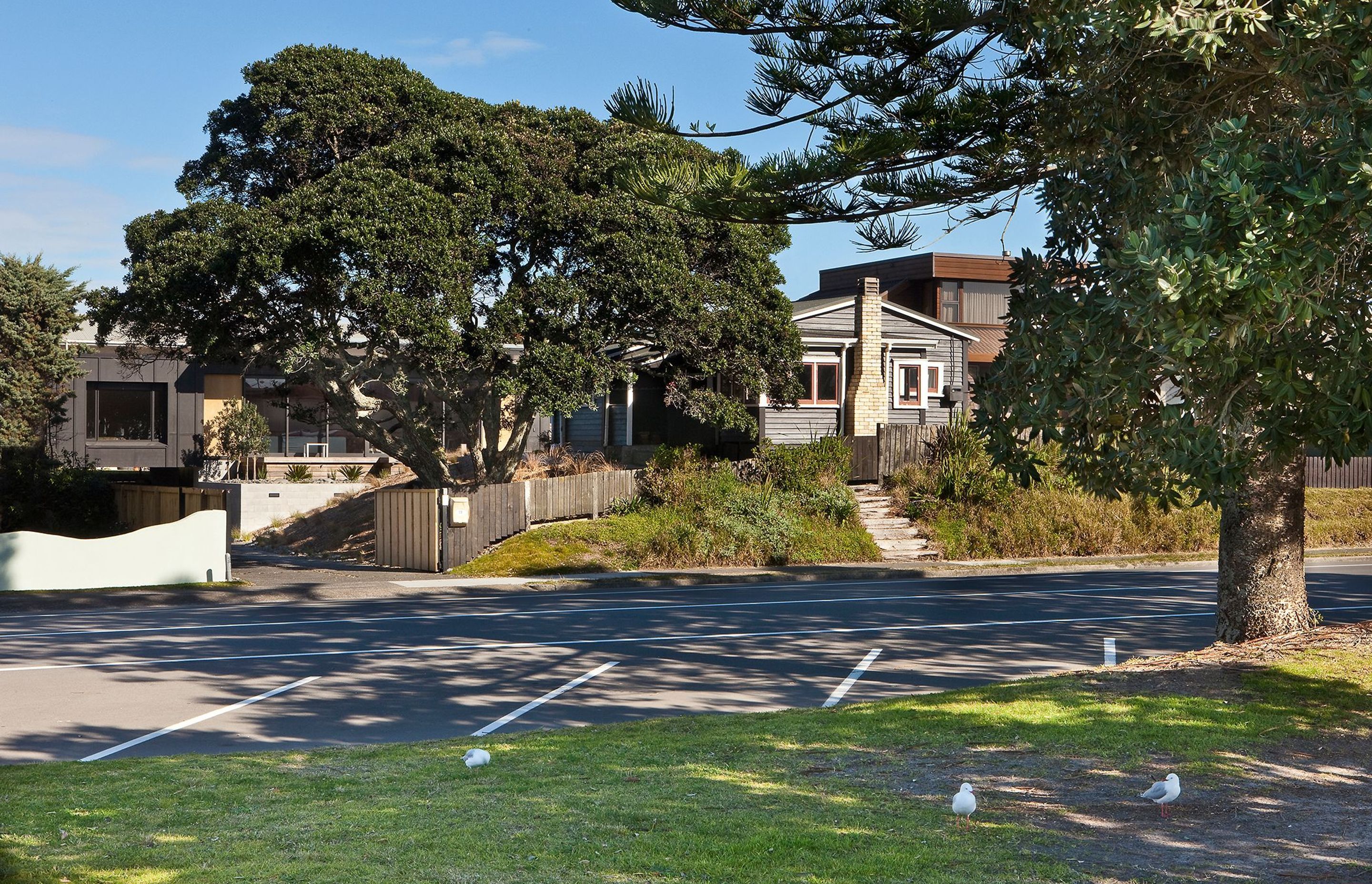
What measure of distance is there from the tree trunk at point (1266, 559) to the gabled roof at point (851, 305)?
2400cm

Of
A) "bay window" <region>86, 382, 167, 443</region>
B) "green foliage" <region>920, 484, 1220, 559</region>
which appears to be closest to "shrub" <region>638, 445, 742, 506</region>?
"green foliage" <region>920, 484, 1220, 559</region>

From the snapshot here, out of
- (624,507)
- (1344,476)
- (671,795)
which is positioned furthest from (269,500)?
A: (1344,476)

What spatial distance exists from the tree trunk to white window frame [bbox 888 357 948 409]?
88.3 ft

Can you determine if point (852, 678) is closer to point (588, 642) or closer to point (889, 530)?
point (588, 642)

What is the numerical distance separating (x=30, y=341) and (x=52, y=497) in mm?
3878

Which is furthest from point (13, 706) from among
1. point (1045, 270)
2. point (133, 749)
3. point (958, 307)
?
A: point (958, 307)

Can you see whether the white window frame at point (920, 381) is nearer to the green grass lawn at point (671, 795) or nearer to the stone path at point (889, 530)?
the stone path at point (889, 530)

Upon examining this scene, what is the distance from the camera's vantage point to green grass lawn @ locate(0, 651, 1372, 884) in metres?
5.09

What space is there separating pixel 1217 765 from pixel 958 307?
43052mm

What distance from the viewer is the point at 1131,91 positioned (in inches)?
346

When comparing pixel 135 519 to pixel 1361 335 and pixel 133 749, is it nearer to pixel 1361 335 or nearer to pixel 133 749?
pixel 133 749

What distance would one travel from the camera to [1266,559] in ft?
34.1

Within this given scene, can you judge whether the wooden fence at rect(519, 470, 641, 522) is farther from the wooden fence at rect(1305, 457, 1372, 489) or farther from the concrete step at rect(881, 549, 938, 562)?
the wooden fence at rect(1305, 457, 1372, 489)

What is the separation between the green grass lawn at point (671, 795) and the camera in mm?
5094
